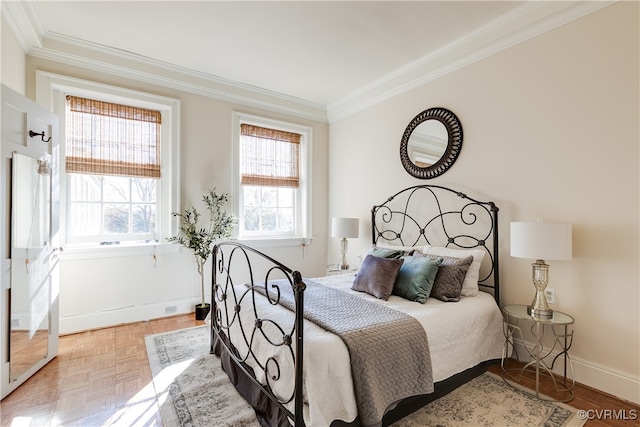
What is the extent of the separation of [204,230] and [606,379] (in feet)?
12.5

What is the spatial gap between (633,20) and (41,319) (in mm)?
4790

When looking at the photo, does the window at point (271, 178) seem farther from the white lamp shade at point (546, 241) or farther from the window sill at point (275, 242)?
the white lamp shade at point (546, 241)

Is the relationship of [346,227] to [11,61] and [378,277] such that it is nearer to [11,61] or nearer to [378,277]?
[378,277]

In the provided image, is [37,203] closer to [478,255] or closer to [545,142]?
[478,255]

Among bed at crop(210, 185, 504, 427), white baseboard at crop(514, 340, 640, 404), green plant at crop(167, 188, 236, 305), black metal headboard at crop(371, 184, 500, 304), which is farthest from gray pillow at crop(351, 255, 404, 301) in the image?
green plant at crop(167, 188, 236, 305)

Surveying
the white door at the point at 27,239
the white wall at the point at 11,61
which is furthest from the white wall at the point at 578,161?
the white wall at the point at 11,61

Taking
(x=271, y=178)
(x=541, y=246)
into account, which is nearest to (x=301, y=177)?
(x=271, y=178)

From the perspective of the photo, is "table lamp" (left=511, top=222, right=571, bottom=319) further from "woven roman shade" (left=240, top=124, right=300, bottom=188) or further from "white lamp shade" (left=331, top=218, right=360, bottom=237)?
"woven roman shade" (left=240, top=124, right=300, bottom=188)

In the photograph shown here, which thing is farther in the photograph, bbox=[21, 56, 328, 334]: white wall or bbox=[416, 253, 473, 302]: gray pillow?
bbox=[21, 56, 328, 334]: white wall

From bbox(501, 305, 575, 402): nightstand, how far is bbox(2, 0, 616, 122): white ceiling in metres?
2.19

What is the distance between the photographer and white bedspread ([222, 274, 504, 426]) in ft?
4.84

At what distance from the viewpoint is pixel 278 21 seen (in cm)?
266

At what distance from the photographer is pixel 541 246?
2100 millimetres

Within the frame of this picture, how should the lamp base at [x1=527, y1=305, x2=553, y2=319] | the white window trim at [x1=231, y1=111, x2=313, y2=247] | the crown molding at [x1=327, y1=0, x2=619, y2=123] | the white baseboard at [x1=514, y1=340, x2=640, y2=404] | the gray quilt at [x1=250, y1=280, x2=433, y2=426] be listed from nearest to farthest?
the gray quilt at [x1=250, y1=280, x2=433, y2=426] → the white baseboard at [x1=514, y1=340, x2=640, y2=404] → the lamp base at [x1=527, y1=305, x2=553, y2=319] → the crown molding at [x1=327, y1=0, x2=619, y2=123] → the white window trim at [x1=231, y1=111, x2=313, y2=247]
